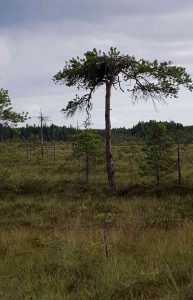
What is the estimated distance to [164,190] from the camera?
22094 mm

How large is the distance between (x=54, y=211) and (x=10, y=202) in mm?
3835

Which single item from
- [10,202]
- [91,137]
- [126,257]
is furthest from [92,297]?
[91,137]

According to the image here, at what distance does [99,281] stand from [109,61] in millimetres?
17412

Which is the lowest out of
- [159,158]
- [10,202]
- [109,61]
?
[10,202]

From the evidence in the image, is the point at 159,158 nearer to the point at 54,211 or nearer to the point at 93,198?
the point at 93,198

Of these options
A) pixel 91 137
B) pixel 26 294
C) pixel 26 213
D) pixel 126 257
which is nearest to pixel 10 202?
pixel 26 213

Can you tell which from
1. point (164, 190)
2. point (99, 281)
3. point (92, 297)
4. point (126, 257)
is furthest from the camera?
point (164, 190)

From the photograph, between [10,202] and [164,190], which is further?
[164,190]

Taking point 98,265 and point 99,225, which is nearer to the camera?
point 98,265

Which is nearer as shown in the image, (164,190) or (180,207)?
(180,207)

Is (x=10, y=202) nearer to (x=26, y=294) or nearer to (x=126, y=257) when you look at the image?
(x=126, y=257)

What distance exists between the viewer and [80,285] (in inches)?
231

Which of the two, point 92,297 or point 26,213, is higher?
point 92,297

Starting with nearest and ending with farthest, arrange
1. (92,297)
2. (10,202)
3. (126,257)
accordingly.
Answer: (92,297)
(126,257)
(10,202)
